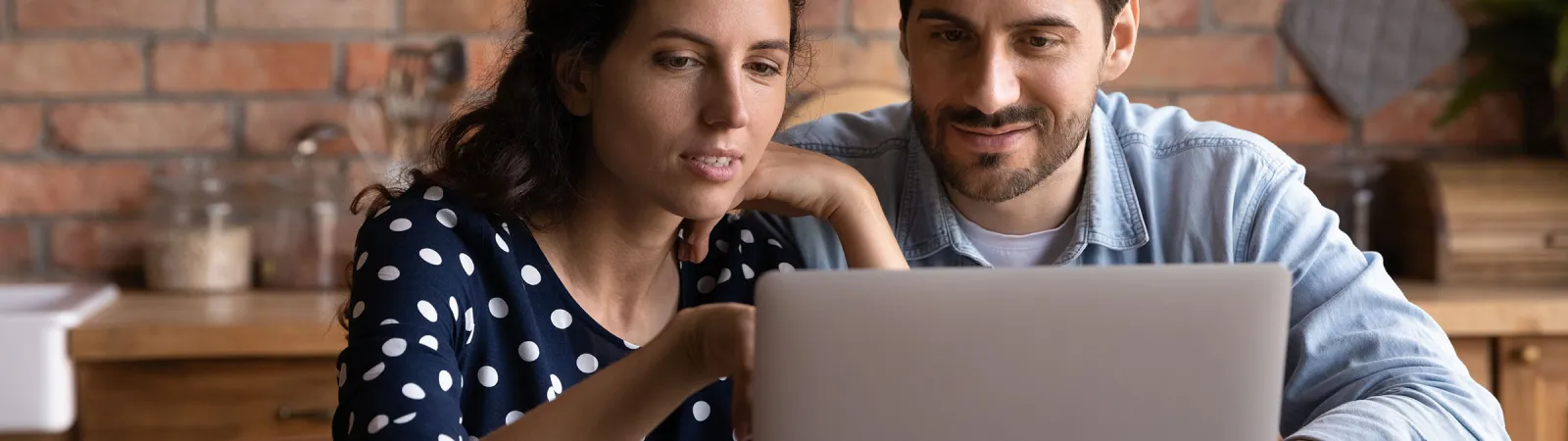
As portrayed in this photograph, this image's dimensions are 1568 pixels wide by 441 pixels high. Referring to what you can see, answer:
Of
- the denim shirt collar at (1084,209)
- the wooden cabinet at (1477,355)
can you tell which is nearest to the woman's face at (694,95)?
the denim shirt collar at (1084,209)

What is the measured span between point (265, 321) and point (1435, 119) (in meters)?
1.79

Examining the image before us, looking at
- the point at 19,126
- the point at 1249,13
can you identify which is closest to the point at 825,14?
the point at 1249,13

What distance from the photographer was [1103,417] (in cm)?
69

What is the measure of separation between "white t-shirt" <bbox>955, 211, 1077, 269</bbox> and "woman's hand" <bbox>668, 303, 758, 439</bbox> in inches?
21.2

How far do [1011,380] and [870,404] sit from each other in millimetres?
70

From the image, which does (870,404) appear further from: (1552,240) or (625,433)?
(1552,240)

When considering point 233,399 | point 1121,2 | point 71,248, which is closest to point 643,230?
point 1121,2

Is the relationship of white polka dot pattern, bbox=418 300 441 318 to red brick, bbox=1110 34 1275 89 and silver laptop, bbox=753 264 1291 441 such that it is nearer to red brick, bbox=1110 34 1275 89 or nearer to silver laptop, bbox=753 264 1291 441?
silver laptop, bbox=753 264 1291 441

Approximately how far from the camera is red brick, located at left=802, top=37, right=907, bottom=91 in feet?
7.11

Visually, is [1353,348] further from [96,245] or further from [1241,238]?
[96,245]

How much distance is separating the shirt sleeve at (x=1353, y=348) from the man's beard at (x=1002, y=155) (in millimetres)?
190

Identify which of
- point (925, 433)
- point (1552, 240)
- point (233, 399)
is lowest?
point (233, 399)

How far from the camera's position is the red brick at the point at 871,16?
2.16 m

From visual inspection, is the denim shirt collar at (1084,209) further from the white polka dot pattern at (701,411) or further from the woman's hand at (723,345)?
the woman's hand at (723,345)
